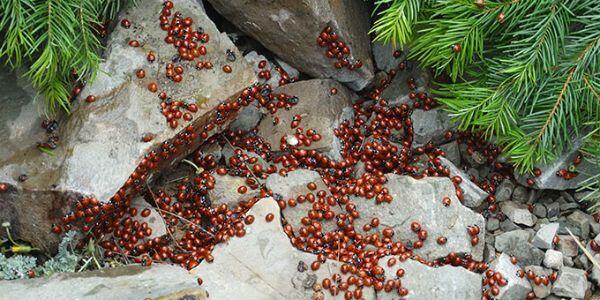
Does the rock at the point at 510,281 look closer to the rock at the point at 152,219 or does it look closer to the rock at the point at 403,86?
the rock at the point at 403,86

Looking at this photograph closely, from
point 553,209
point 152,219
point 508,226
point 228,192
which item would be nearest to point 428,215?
point 508,226

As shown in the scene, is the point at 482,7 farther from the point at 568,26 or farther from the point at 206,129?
the point at 206,129

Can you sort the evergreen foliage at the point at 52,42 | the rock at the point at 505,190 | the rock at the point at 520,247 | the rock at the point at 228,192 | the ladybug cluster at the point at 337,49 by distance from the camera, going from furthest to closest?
1. the ladybug cluster at the point at 337,49
2. the rock at the point at 505,190
3. the rock at the point at 228,192
4. the rock at the point at 520,247
5. the evergreen foliage at the point at 52,42

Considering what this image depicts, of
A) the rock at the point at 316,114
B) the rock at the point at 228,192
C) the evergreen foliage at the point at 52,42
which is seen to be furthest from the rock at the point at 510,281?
the evergreen foliage at the point at 52,42

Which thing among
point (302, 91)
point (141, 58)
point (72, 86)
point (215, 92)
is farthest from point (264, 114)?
point (72, 86)

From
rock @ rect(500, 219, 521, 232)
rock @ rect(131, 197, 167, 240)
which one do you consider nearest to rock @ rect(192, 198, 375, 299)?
rock @ rect(131, 197, 167, 240)

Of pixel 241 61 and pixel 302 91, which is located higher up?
pixel 241 61

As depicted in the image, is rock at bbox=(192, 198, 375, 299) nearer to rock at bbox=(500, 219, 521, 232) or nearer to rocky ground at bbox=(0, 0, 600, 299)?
rocky ground at bbox=(0, 0, 600, 299)
